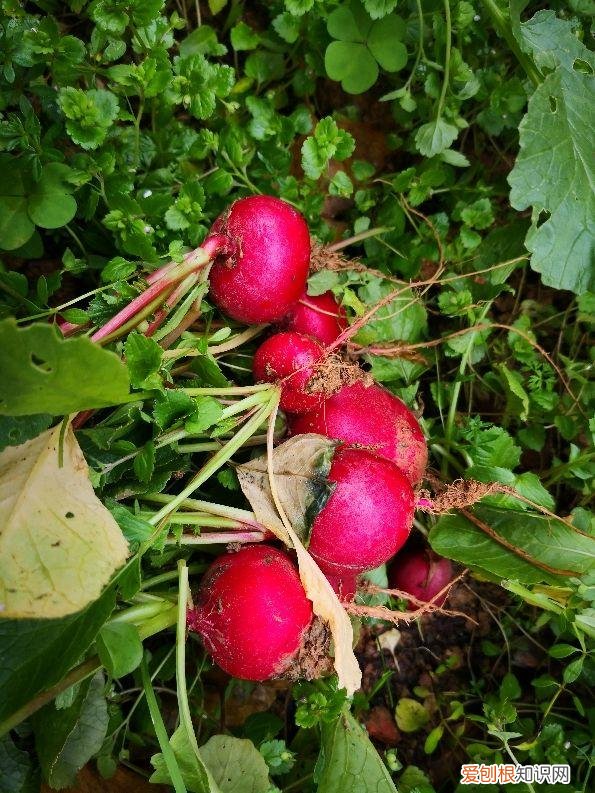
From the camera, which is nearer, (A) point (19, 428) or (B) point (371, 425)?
(A) point (19, 428)

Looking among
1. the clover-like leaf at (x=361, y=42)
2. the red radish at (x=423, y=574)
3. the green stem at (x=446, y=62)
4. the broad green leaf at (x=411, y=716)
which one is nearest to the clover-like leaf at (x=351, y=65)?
the clover-like leaf at (x=361, y=42)

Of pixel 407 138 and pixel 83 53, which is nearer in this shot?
pixel 83 53

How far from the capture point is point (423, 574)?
1414 mm

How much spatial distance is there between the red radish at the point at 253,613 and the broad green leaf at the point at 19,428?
0.42m

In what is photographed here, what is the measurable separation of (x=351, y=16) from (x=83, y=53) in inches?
21.8

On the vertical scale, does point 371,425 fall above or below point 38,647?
above

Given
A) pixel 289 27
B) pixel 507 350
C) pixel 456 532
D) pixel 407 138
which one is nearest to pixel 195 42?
pixel 289 27

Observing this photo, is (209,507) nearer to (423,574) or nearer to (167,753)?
(167,753)

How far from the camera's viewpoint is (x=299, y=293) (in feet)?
4.25

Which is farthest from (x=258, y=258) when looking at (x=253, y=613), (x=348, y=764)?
(x=348, y=764)

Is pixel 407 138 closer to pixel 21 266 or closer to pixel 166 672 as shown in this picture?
pixel 21 266

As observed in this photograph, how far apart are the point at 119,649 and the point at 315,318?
28.5 inches

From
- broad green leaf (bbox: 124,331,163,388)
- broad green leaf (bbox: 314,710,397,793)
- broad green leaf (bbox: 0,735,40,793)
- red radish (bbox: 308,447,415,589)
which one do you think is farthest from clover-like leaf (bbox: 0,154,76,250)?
broad green leaf (bbox: 314,710,397,793)

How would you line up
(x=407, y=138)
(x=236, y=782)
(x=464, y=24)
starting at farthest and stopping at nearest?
(x=407, y=138) < (x=464, y=24) < (x=236, y=782)
